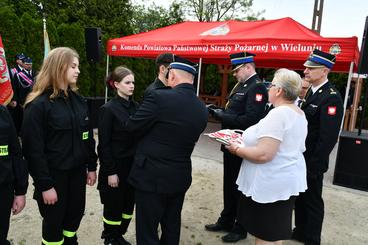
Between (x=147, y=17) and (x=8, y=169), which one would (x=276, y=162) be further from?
(x=147, y=17)

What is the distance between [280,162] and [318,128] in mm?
1048

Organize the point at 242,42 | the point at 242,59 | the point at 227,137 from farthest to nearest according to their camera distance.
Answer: the point at 242,42 < the point at 242,59 < the point at 227,137

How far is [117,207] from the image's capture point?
267 centimetres

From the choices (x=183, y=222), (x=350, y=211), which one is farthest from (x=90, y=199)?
(x=350, y=211)

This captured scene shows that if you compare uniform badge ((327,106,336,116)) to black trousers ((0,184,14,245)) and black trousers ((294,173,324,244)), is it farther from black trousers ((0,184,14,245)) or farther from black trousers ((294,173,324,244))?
black trousers ((0,184,14,245))

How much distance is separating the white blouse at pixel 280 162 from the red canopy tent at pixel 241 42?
4660 mm

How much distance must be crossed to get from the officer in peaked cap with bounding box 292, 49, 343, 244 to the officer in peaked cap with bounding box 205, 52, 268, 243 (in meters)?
0.47

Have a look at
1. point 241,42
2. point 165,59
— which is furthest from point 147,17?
point 165,59

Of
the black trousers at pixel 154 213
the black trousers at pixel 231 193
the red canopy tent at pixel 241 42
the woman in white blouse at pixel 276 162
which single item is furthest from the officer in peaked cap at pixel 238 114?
the red canopy tent at pixel 241 42

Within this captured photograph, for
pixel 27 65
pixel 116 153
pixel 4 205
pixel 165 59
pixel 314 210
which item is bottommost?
pixel 314 210

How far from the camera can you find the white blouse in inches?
76.4

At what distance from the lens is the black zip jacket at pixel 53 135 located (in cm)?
196

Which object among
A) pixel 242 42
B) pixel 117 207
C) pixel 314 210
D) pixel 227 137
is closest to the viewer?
pixel 227 137

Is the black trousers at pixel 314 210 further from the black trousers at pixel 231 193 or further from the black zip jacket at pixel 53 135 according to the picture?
the black zip jacket at pixel 53 135
